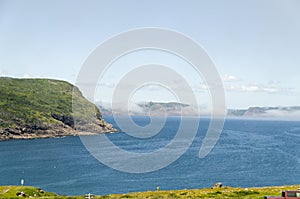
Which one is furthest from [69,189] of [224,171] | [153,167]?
[224,171]

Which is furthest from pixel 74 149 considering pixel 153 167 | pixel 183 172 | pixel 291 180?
pixel 291 180

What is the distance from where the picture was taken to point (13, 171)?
132 meters

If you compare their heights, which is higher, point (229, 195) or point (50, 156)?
point (50, 156)

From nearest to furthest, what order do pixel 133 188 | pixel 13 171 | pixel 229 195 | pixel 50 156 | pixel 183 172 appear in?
pixel 229 195
pixel 133 188
pixel 183 172
pixel 13 171
pixel 50 156

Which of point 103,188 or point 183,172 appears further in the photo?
point 183,172

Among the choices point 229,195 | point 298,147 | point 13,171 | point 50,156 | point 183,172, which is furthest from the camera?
point 298,147

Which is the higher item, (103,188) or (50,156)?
(50,156)

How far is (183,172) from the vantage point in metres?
122

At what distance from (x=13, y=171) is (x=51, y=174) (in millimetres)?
18054

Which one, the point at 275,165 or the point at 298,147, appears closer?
the point at 275,165

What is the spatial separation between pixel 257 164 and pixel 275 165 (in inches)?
279

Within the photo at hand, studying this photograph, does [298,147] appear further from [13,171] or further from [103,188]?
[13,171]

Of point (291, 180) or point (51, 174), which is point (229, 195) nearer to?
point (291, 180)

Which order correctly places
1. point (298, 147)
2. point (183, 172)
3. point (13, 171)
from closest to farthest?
1. point (183, 172)
2. point (13, 171)
3. point (298, 147)
